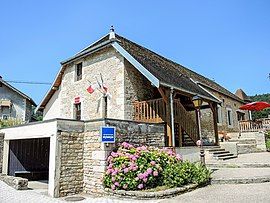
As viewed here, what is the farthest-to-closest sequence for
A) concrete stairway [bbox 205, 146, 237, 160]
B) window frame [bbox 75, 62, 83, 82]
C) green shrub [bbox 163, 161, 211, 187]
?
window frame [bbox 75, 62, 83, 82], concrete stairway [bbox 205, 146, 237, 160], green shrub [bbox 163, 161, 211, 187]

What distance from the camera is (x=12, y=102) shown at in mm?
25688

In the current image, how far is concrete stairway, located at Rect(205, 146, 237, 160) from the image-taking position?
38.8 feet

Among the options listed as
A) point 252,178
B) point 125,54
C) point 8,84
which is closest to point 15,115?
point 8,84

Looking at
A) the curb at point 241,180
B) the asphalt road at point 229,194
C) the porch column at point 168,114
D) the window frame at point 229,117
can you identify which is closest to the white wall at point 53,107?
the porch column at point 168,114

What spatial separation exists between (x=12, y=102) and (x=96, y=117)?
16720 millimetres

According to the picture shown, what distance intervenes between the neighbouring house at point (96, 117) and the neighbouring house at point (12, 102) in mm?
9628

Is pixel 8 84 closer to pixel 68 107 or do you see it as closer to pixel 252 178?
pixel 68 107

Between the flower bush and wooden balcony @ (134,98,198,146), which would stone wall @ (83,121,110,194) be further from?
wooden balcony @ (134,98,198,146)

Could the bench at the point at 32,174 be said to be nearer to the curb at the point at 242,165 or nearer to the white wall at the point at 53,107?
the white wall at the point at 53,107

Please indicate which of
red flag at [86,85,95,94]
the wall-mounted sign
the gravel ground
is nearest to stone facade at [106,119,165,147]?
the gravel ground

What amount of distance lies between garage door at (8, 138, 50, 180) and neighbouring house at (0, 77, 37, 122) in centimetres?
1364

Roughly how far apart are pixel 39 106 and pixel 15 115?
10013 millimetres

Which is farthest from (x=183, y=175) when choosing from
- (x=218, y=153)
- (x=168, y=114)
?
(x=218, y=153)

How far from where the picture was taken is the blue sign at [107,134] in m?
7.88
